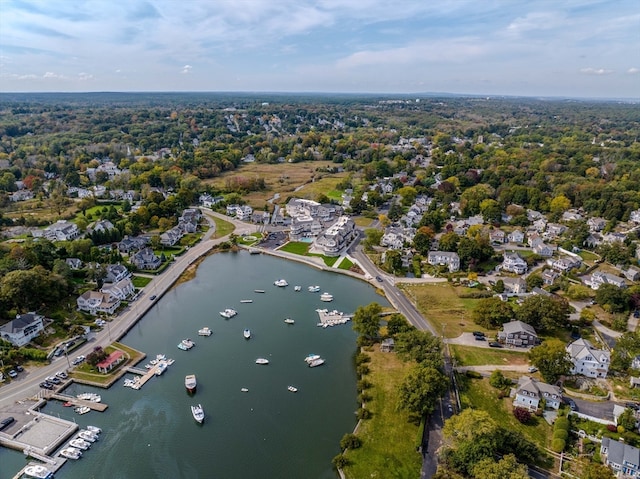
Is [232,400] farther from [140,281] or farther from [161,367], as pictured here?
[140,281]

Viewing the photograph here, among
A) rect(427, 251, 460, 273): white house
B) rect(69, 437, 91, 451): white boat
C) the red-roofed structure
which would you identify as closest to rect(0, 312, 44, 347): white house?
the red-roofed structure

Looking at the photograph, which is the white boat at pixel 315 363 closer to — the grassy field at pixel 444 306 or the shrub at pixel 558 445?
the grassy field at pixel 444 306

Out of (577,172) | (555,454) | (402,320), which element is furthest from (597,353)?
(577,172)

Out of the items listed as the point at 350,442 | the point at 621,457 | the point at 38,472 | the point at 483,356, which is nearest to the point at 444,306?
the point at 483,356

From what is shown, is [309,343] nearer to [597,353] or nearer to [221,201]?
[597,353]

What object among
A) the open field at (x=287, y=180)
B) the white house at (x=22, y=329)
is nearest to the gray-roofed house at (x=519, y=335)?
the white house at (x=22, y=329)

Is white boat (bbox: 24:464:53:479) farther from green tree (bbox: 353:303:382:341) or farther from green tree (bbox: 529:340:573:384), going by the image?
green tree (bbox: 529:340:573:384)
